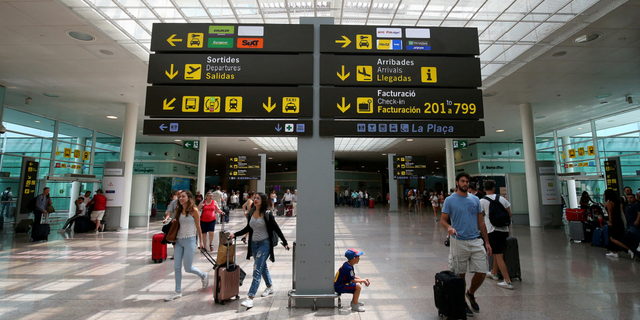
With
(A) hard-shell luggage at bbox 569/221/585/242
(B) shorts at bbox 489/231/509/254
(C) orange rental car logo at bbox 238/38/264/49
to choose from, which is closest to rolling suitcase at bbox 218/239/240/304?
(C) orange rental car logo at bbox 238/38/264/49

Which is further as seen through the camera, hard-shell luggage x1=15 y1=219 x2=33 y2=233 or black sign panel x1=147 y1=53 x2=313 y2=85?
hard-shell luggage x1=15 y1=219 x2=33 y2=233

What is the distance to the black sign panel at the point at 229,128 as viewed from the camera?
4.54 metres

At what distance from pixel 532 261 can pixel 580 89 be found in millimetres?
11127

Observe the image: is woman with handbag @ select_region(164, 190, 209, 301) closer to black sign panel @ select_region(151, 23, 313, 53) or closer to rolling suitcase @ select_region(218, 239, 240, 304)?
rolling suitcase @ select_region(218, 239, 240, 304)

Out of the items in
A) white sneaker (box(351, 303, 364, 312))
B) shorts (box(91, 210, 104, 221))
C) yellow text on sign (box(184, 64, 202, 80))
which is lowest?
white sneaker (box(351, 303, 364, 312))

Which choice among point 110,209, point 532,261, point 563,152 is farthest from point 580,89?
point 110,209

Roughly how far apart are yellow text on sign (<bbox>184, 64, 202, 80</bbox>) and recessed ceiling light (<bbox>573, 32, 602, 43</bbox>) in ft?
36.8

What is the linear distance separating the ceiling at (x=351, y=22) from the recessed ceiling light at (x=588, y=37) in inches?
→ 6.4

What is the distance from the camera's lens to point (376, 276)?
6.20 m

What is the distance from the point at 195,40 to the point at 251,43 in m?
0.90

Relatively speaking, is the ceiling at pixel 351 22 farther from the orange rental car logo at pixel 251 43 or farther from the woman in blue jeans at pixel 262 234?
the woman in blue jeans at pixel 262 234

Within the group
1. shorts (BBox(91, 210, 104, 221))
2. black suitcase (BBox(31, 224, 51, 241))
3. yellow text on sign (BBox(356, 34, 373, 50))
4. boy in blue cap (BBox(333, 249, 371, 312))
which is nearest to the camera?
boy in blue cap (BBox(333, 249, 371, 312))

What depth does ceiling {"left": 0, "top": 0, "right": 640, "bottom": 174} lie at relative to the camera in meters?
8.34

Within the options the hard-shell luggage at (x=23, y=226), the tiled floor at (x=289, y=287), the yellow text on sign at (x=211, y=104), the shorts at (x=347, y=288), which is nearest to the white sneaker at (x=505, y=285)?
the tiled floor at (x=289, y=287)
